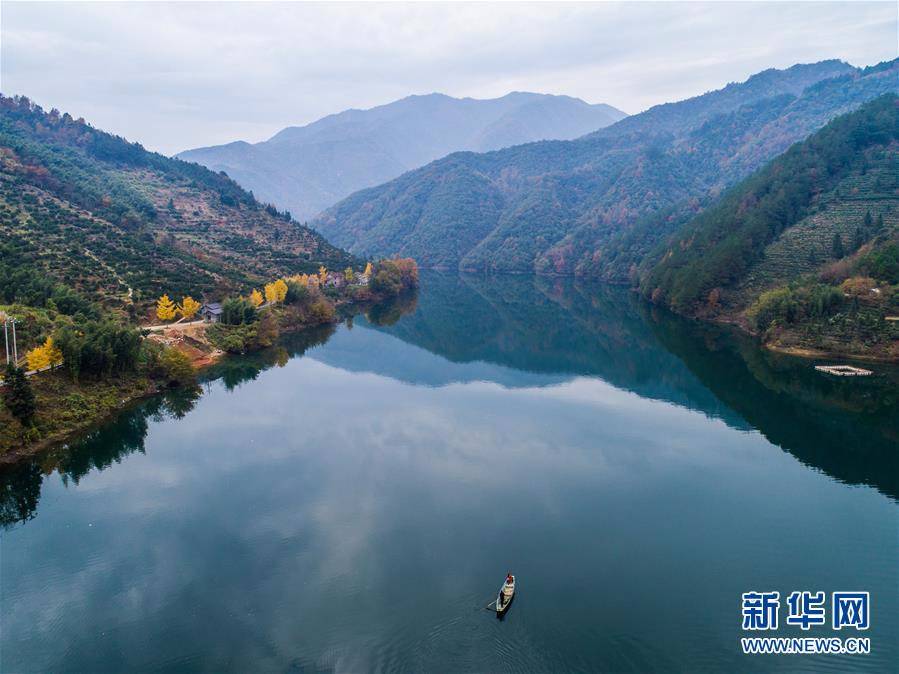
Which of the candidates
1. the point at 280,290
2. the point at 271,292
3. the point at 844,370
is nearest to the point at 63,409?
the point at 271,292

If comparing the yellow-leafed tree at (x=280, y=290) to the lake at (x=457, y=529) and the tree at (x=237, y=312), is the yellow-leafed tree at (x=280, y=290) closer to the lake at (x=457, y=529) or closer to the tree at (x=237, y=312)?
the tree at (x=237, y=312)

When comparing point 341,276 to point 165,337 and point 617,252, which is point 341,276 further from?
point 617,252

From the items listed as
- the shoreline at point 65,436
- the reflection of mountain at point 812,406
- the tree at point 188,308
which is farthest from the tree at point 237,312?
the reflection of mountain at point 812,406

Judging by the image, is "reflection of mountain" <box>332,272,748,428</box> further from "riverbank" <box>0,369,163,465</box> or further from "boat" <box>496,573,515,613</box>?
"boat" <box>496,573,515,613</box>

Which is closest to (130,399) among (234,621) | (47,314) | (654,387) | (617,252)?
(47,314)

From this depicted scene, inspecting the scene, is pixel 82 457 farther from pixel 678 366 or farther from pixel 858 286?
pixel 858 286

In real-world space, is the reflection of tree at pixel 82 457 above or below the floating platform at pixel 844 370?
Result: above
